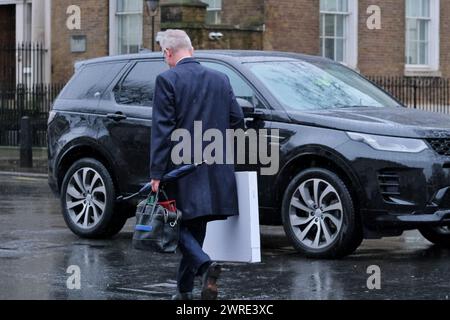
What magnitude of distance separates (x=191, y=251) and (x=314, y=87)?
3.60 metres

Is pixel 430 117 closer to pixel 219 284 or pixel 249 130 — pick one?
pixel 249 130

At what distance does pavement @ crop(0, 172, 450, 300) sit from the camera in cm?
855

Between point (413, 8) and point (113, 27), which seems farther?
point (413, 8)

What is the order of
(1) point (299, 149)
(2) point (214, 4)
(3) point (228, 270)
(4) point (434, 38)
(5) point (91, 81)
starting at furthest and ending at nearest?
(4) point (434, 38), (2) point (214, 4), (5) point (91, 81), (1) point (299, 149), (3) point (228, 270)

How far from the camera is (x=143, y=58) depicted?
12.0 m

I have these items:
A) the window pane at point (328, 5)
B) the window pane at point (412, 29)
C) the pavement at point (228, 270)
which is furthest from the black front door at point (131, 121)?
the window pane at point (412, 29)

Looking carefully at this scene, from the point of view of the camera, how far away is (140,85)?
1180cm

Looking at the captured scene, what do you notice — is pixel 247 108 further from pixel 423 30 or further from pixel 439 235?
pixel 423 30

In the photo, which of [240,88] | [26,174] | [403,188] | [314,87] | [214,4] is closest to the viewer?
[403,188]

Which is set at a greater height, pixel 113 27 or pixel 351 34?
pixel 113 27

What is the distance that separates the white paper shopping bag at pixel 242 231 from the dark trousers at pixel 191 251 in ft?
1.02

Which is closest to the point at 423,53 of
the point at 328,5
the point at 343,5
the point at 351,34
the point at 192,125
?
the point at 351,34

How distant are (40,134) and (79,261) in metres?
17.2

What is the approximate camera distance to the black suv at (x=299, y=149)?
10.0 meters
